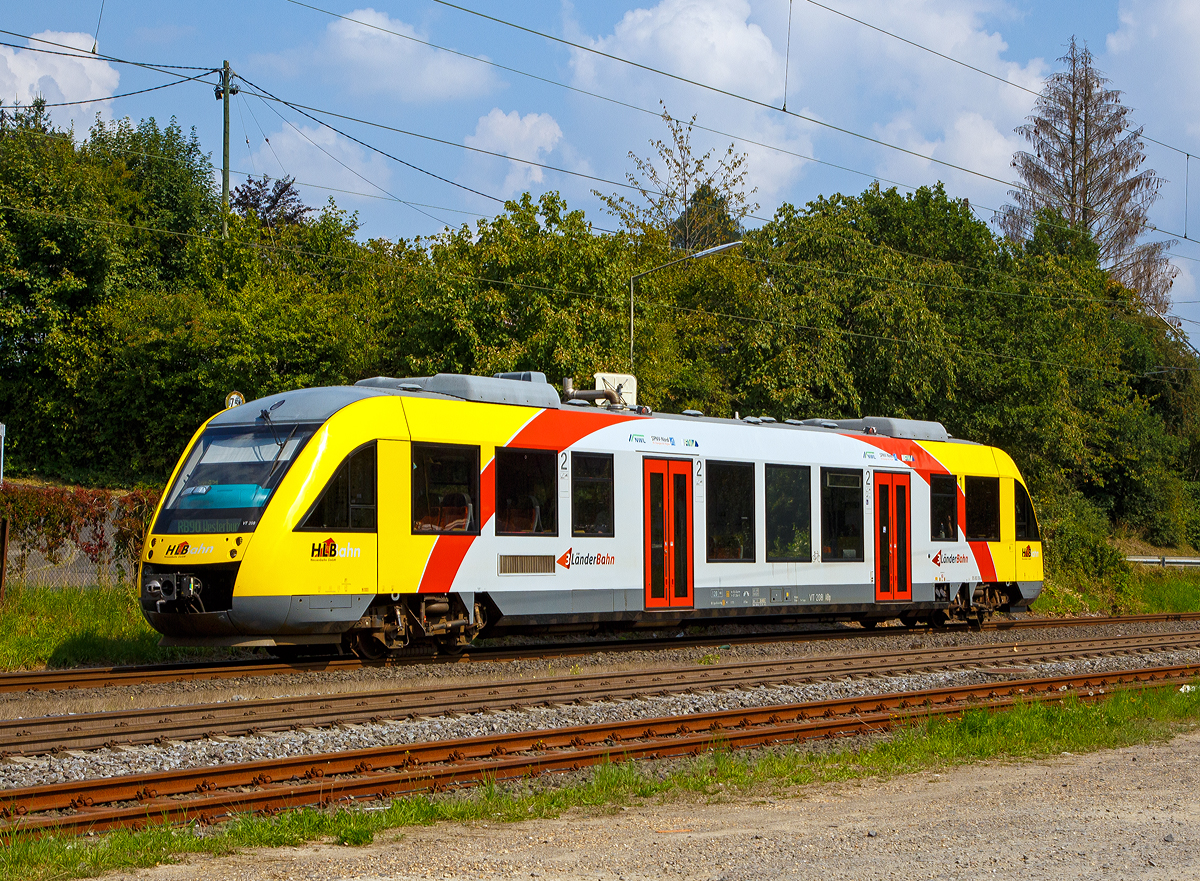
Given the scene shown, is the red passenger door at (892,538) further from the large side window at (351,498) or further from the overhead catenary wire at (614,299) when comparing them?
the large side window at (351,498)

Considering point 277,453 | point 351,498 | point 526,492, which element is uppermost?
point 277,453

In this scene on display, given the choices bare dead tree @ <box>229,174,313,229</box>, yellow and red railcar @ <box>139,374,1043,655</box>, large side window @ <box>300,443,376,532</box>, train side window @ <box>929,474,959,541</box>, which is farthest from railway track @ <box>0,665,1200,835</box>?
bare dead tree @ <box>229,174,313,229</box>

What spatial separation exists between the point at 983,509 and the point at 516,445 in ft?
35.2

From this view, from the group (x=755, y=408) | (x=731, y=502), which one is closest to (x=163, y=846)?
(x=731, y=502)

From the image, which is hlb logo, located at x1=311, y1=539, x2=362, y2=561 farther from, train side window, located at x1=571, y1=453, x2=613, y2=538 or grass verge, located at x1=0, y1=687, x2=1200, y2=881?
grass verge, located at x1=0, y1=687, x2=1200, y2=881

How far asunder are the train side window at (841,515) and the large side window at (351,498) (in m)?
8.48

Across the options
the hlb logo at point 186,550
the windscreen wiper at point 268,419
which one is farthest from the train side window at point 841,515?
the hlb logo at point 186,550

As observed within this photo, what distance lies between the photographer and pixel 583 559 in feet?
52.5

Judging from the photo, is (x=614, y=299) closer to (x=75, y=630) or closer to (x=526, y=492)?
(x=526, y=492)

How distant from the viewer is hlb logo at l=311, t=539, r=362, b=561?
Result: 13.1 m

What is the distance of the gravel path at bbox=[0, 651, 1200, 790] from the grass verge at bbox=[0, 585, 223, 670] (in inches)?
240

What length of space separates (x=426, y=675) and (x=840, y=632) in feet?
31.6

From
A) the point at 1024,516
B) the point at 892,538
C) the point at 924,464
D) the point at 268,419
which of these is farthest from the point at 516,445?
the point at 1024,516

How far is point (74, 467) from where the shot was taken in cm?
3569
